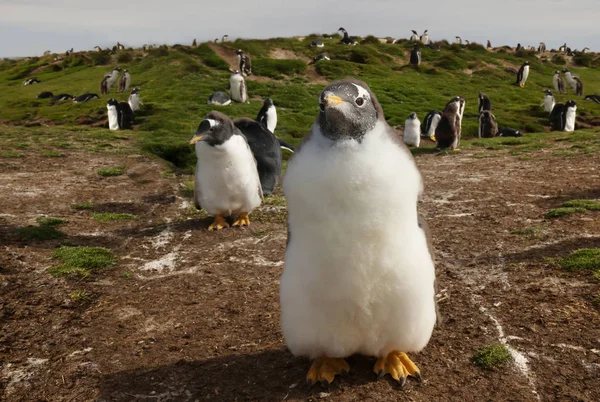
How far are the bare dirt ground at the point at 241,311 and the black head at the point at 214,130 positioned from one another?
139cm

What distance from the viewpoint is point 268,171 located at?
9.68 metres

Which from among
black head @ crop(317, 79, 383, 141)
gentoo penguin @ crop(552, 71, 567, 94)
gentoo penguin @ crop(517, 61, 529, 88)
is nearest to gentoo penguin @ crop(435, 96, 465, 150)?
black head @ crop(317, 79, 383, 141)

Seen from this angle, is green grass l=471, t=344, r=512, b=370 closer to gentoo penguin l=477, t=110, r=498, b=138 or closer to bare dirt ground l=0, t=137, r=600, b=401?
bare dirt ground l=0, t=137, r=600, b=401

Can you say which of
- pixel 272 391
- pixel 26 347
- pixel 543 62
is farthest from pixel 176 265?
pixel 543 62

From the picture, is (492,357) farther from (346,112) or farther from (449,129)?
(449,129)

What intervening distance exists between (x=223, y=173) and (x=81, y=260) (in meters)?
2.31

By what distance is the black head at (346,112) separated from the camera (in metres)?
2.83

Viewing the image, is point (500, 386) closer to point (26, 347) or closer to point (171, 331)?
point (171, 331)

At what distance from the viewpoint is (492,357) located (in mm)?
3771

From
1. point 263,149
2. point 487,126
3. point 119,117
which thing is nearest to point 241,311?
point 263,149

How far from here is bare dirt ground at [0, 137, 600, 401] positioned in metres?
3.58

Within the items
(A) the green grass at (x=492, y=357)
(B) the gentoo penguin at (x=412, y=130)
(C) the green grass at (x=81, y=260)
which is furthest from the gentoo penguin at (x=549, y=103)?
(A) the green grass at (x=492, y=357)

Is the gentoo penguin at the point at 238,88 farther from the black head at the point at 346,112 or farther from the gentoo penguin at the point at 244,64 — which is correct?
the black head at the point at 346,112

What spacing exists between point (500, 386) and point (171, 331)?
2737 millimetres
